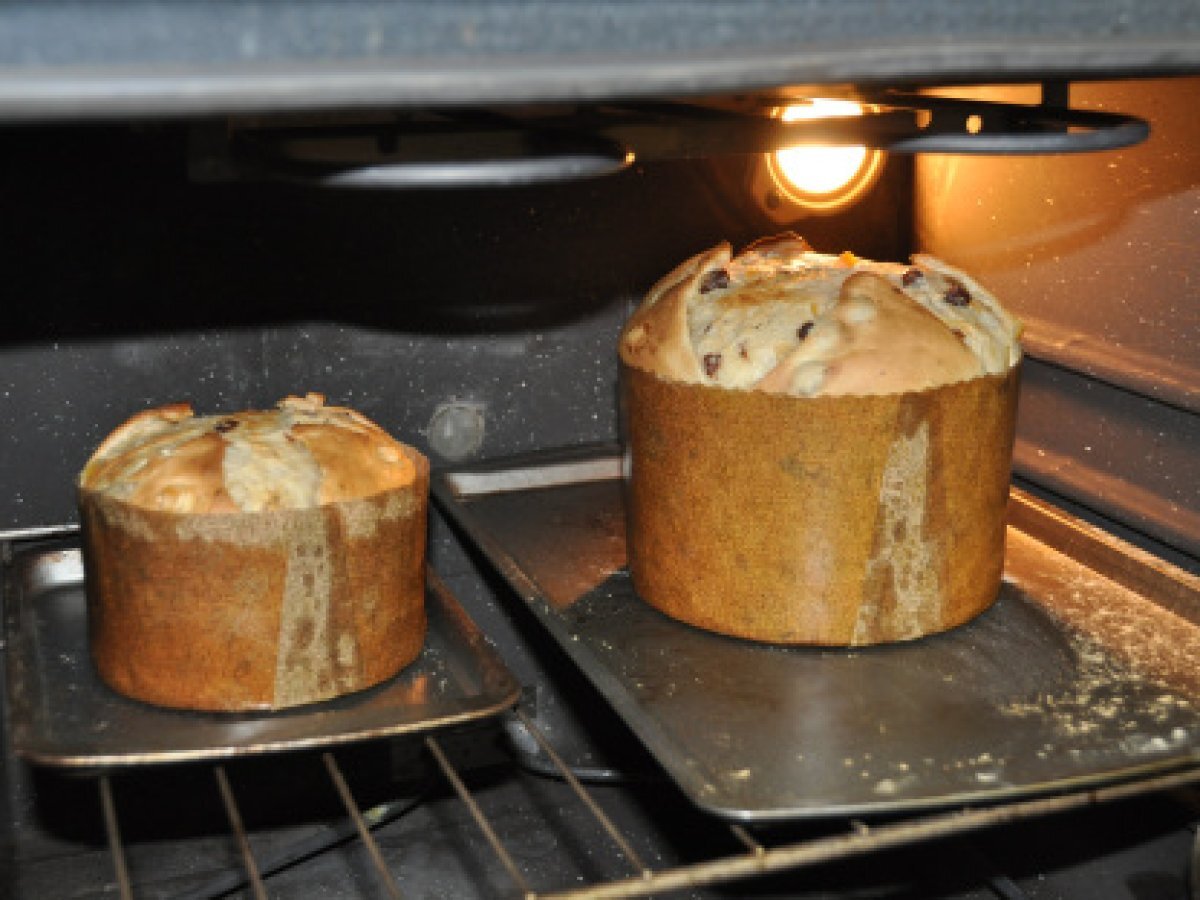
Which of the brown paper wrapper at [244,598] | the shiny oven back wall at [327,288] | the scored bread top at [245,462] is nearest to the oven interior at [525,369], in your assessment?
the shiny oven back wall at [327,288]

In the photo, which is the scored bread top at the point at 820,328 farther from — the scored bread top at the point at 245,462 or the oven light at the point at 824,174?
the oven light at the point at 824,174

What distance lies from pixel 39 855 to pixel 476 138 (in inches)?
43.9

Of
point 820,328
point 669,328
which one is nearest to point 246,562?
point 669,328

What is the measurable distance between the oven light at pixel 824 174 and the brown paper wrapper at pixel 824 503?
620 mm

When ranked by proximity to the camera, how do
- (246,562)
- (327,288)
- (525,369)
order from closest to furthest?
(246,562) < (327,288) < (525,369)

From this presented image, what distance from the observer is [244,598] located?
1.40m

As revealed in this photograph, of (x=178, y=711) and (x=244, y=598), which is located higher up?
(x=244, y=598)

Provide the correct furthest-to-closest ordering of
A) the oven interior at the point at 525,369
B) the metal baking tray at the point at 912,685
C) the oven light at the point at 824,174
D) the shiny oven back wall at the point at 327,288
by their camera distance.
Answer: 1. the oven light at the point at 824,174
2. the shiny oven back wall at the point at 327,288
3. the oven interior at the point at 525,369
4. the metal baking tray at the point at 912,685

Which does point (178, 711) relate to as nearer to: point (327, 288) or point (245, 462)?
point (245, 462)

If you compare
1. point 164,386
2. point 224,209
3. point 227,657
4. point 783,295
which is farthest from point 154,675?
point 783,295

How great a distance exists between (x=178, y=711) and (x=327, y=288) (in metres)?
0.62

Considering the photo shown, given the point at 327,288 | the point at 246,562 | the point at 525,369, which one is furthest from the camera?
the point at 525,369

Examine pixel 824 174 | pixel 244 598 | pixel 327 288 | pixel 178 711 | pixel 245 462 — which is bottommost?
pixel 178 711

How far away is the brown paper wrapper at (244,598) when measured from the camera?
139 cm
